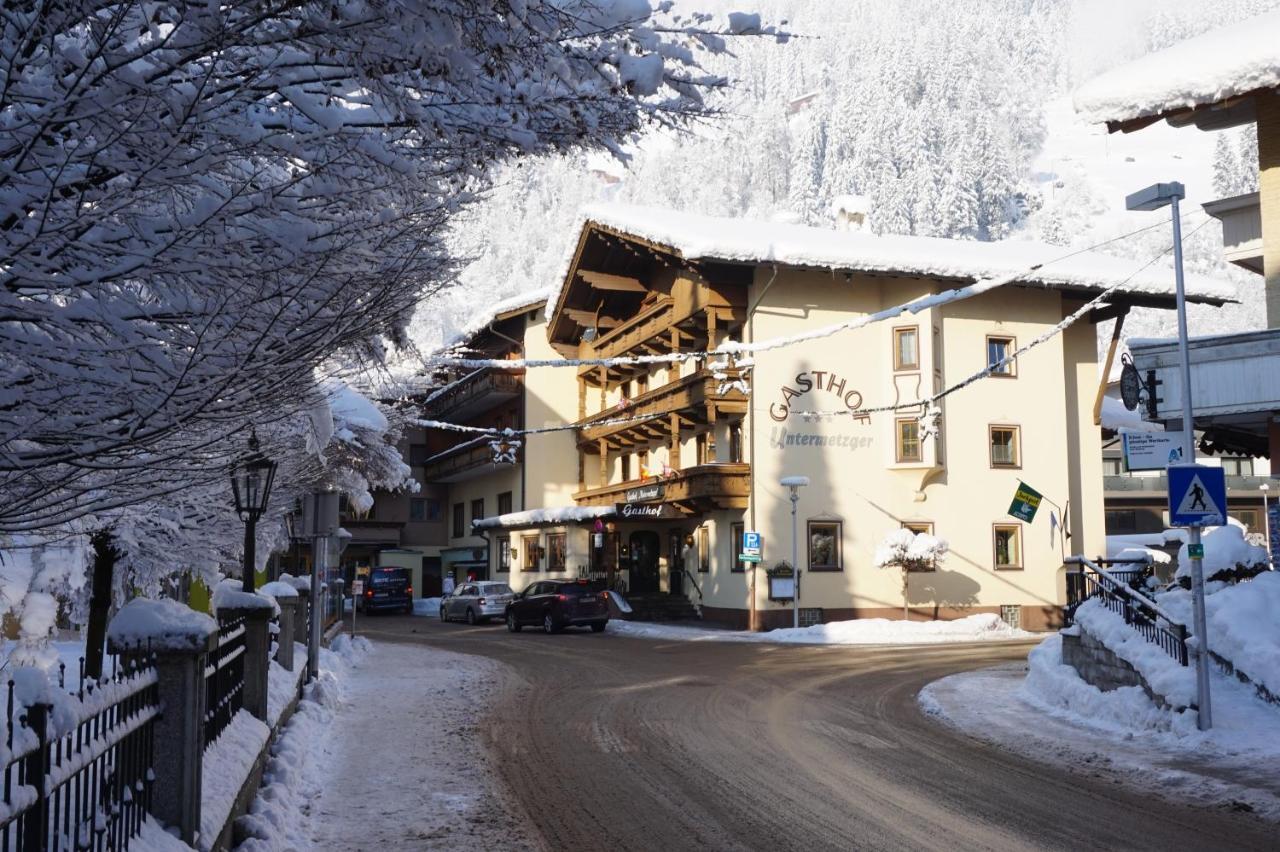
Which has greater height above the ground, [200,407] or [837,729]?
[200,407]

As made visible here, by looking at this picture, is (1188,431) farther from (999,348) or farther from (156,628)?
(999,348)

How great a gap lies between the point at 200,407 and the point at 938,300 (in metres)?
12.8

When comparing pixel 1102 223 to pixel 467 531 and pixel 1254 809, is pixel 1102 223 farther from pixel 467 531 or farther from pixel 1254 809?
pixel 1254 809

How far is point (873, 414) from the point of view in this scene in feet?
108

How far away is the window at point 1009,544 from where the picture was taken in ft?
110

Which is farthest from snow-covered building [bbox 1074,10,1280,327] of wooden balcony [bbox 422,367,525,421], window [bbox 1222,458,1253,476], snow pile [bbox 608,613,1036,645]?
window [bbox 1222,458,1253,476]

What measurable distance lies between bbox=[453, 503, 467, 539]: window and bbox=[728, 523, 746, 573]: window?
29.1 m

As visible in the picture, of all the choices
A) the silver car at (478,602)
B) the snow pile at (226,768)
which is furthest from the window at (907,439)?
the snow pile at (226,768)

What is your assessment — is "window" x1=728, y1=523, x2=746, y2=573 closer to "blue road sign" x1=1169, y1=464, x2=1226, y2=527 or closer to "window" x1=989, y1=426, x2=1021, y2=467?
"window" x1=989, y1=426, x2=1021, y2=467

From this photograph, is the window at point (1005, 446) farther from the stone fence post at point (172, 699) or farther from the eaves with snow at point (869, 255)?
the stone fence post at point (172, 699)

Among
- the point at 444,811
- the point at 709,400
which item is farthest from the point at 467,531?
the point at 444,811

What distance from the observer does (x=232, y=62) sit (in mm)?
3535

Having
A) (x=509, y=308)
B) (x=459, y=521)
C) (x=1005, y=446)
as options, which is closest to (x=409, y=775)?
(x=1005, y=446)

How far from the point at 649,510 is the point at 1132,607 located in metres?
22.5
